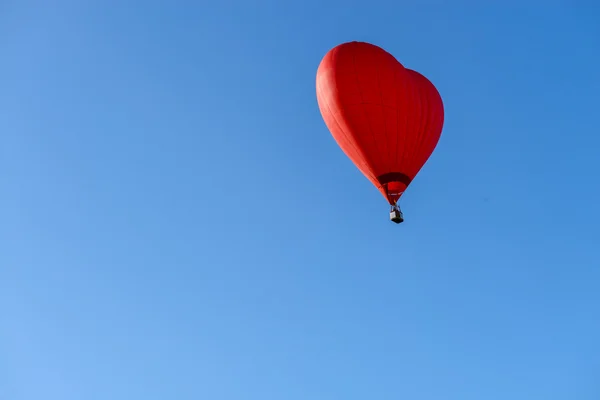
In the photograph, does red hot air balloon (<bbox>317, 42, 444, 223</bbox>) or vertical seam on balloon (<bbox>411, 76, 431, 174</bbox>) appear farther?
vertical seam on balloon (<bbox>411, 76, 431, 174</bbox>)

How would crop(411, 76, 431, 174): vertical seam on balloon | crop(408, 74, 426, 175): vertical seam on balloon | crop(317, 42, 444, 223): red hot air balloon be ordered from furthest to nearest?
crop(411, 76, 431, 174): vertical seam on balloon
crop(408, 74, 426, 175): vertical seam on balloon
crop(317, 42, 444, 223): red hot air balloon

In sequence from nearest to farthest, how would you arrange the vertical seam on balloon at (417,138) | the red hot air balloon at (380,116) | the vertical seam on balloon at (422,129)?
the red hot air balloon at (380,116)
the vertical seam on balloon at (417,138)
the vertical seam on balloon at (422,129)

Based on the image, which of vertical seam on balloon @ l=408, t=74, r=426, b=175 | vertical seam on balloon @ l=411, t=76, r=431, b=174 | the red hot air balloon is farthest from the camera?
vertical seam on balloon @ l=411, t=76, r=431, b=174

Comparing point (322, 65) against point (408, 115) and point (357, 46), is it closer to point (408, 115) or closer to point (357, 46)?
point (357, 46)

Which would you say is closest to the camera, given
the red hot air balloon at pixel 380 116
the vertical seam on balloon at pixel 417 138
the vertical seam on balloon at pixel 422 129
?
the red hot air balloon at pixel 380 116

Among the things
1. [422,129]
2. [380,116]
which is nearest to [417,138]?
[422,129]

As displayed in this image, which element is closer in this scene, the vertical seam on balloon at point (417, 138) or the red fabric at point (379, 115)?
the red fabric at point (379, 115)

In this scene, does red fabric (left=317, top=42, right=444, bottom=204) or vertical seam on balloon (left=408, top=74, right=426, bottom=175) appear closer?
red fabric (left=317, top=42, right=444, bottom=204)
